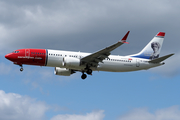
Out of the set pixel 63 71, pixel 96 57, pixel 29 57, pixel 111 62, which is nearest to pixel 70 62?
pixel 96 57

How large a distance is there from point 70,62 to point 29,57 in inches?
259

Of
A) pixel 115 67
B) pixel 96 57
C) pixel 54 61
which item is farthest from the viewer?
pixel 115 67

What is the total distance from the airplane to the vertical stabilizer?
8.5 inches

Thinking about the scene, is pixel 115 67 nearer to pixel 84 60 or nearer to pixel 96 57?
pixel 96 57

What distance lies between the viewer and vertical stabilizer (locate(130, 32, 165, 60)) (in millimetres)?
58084

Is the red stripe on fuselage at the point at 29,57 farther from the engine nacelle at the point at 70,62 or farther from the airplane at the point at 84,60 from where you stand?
the engine nacelle at the point at 70,62

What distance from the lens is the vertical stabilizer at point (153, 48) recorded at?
58.1 m

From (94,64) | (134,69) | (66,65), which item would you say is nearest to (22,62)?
(66,65)

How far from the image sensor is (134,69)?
5522 cm

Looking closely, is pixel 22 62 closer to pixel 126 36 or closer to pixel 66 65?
pixel 66 65

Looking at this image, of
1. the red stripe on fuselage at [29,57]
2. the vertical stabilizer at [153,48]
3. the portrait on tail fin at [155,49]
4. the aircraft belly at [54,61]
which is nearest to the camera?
the red stripe on fuselage at [29,57]

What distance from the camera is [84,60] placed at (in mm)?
51750

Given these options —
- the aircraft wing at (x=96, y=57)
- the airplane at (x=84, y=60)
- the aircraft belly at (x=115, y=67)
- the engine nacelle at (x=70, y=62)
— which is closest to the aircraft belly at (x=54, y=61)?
the airplane at (x=84, y=60)

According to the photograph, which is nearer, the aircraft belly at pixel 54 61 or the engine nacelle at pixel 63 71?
the aircraft belly at pixel 54 61
